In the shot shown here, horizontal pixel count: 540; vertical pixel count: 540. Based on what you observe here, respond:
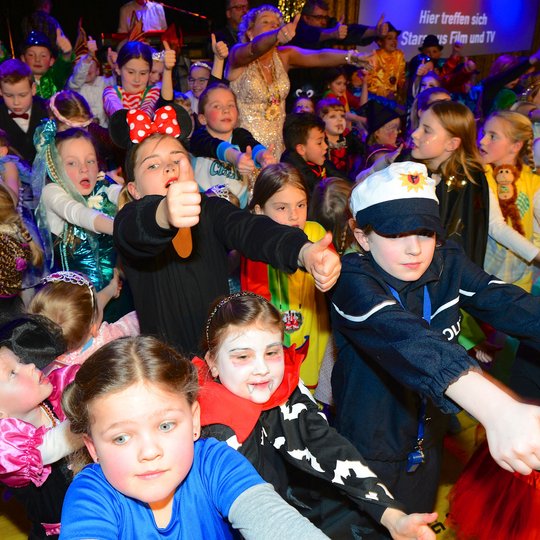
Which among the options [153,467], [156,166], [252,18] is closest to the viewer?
[153,467]

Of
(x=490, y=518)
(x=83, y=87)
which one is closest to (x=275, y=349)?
(x=490, y=518)

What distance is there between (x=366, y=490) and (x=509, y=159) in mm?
2774

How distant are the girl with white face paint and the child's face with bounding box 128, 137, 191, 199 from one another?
1.60 feet

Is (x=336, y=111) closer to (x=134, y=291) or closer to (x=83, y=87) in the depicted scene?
(x=83, y=87)

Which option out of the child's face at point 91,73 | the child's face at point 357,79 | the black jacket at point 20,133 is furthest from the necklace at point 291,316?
the child's face at point 357,79

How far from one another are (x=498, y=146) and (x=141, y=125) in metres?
2.33

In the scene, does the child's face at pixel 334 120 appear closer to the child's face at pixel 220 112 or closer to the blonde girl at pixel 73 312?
the child's face at pixel 220 112

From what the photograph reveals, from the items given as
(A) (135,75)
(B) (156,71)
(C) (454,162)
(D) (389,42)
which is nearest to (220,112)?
(A) (135,75)

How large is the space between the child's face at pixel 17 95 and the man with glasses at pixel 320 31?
288 centimetres

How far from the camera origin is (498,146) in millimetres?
3742

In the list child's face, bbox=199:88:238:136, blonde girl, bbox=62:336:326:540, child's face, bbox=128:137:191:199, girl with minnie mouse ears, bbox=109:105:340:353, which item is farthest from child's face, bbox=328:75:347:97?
blonde girl, bbox=62:336:326:540

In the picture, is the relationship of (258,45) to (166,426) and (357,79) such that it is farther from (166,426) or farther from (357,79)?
(357,79)

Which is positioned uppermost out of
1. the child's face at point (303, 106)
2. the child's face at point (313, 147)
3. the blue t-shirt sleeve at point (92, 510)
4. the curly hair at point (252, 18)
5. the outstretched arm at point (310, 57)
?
the curly hair at point (252, 18)

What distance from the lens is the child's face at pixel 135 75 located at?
4.27 metres
